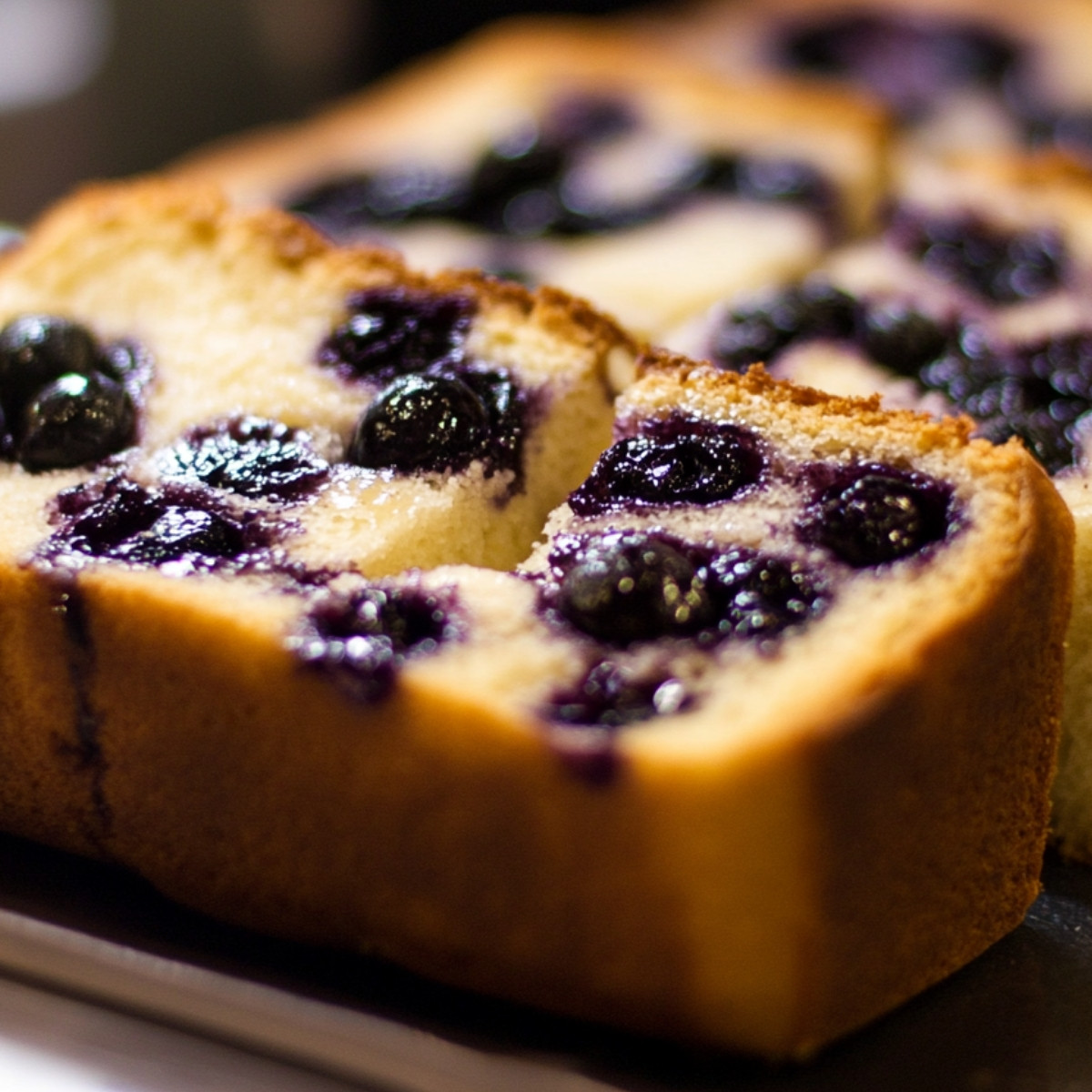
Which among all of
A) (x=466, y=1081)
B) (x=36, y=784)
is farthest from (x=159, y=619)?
(x=466, y=1081)

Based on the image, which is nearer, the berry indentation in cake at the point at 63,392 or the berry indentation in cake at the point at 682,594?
the berry indentation in cake at the point at 682,594

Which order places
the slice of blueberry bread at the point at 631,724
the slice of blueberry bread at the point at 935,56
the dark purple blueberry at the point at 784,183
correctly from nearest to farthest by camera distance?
1. the slice of blueberry bread at the point at 631,724
2. the dark purple blueberry at the point at 784,183
3. the slice of blueberry bread at the point at 935,56

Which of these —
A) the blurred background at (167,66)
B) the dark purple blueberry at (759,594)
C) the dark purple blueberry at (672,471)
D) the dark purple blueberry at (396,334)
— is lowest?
the blurred background at (167,66)

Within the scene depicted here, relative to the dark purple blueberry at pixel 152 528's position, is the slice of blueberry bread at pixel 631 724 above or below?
below

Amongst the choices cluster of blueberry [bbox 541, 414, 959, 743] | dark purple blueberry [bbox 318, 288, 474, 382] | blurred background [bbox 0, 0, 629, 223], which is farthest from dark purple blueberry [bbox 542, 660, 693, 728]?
blurred background [bbox 0, 0, 629, 223]

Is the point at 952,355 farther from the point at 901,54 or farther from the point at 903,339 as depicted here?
the point at 901,54

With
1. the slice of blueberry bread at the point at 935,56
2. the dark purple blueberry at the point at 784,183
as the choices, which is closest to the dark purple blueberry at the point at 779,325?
the dark purple blueberry at the point at 784,183

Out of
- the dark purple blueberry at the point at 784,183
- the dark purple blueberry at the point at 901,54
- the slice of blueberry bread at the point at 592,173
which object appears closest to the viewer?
the slice of blueberry bread at the point at 592,173

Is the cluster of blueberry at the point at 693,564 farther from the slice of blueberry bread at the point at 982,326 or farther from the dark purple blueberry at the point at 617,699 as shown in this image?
the slice of blueberry bread at the point at 982,326

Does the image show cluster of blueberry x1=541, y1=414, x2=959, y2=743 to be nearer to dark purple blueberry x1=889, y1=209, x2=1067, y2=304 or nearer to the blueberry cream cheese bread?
the blueberry cream cheese bread
